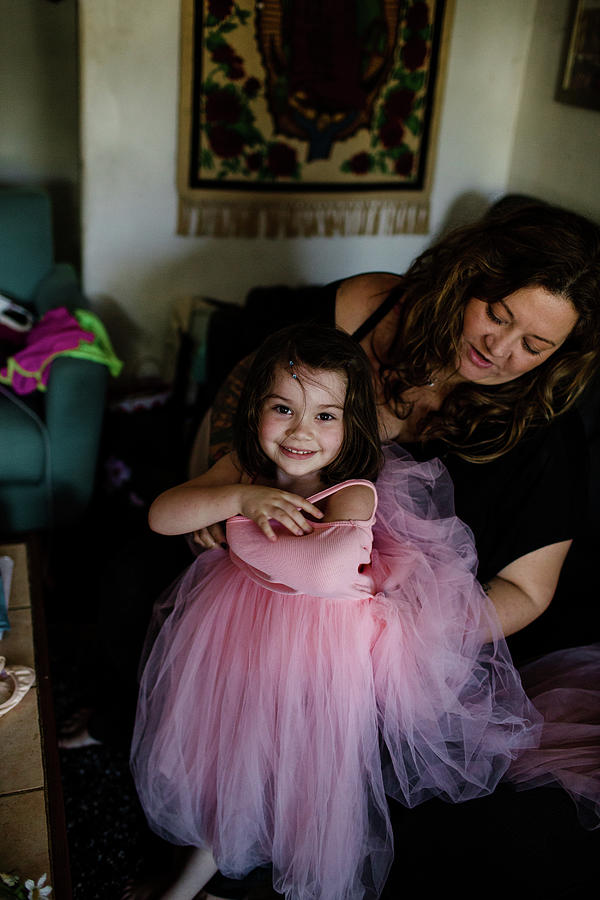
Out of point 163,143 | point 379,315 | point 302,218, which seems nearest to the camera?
point 379,315

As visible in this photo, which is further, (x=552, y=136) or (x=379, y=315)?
(x=552, y=136)

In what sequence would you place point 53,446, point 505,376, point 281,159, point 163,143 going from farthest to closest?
point 281,159
point 163,143
point 53,446
point 505,376

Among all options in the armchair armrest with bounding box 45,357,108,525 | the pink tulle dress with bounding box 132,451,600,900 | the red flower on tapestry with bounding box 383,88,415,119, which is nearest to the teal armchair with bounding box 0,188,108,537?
the armchair armrest with bounding box 45,357,108,525

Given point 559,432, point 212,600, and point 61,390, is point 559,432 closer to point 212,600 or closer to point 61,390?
point 212,600

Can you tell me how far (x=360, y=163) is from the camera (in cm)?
285

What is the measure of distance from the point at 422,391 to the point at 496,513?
10.6 inches

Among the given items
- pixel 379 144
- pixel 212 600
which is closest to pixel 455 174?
pixel 379 144

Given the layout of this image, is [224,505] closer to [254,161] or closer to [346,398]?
[346,398]

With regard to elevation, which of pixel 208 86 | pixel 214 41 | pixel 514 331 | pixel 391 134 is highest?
pixel 214 41

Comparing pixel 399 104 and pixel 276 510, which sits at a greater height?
pixel 399 104

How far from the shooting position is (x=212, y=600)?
1298 millimetres

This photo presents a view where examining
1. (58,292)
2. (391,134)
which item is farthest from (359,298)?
(391,134)

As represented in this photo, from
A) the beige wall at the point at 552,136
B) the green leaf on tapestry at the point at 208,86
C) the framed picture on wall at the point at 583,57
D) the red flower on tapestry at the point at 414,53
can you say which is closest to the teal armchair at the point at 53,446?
the green leaf on tapestry at the point at 208,86

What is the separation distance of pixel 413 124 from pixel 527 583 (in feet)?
6.58
